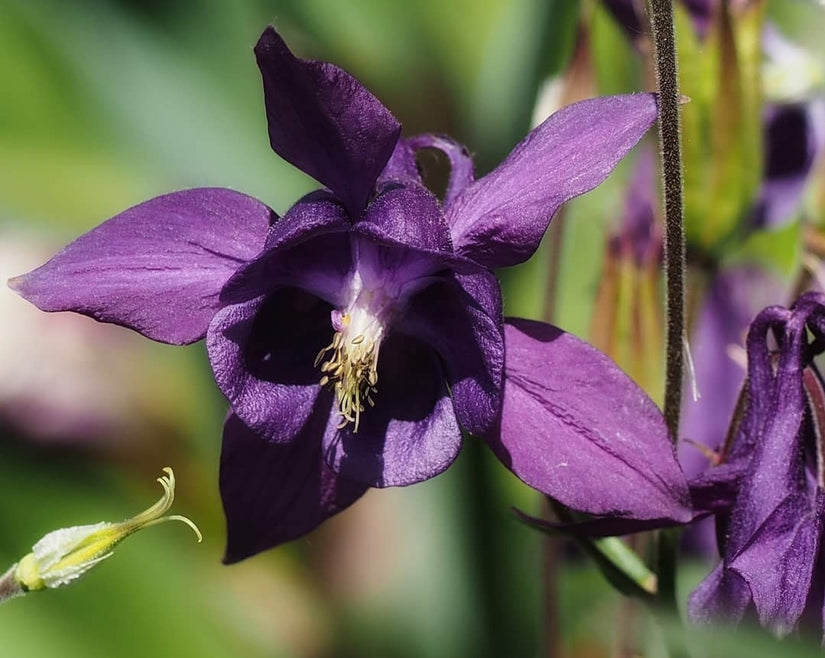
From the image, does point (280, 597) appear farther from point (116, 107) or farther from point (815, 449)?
point (815, 449)

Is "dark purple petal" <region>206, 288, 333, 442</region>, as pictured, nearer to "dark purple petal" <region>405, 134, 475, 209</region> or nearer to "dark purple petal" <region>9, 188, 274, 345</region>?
"dark purple petal" <region>9, 188, 274, 345</region>

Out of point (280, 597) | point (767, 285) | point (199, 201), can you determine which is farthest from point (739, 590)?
point (280, 597)

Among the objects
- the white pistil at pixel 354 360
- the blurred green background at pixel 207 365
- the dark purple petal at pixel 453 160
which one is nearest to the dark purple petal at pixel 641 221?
the blurred green background at pixel 207 365

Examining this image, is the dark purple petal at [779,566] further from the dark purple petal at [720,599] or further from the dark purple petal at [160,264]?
the dark purple petal at [160,264]

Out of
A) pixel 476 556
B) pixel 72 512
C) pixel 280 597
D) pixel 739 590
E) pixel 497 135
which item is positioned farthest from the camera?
pixel 280 597

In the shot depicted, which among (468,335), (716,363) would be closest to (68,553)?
(468,335)

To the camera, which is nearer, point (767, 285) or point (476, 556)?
point (767, 285)

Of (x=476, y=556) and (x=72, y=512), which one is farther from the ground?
(x=72, y=512)

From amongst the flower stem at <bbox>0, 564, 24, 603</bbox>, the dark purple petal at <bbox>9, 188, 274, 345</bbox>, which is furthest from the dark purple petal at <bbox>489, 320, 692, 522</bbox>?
the flower stem at <bbox>0, 564, 24, 603</bbox>
